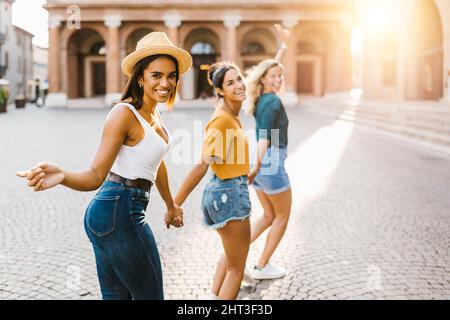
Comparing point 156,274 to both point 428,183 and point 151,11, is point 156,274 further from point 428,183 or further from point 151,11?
point 151,11

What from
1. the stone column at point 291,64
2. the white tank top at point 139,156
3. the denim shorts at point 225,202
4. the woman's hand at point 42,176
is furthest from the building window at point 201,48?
the woman's hand at point 42,176

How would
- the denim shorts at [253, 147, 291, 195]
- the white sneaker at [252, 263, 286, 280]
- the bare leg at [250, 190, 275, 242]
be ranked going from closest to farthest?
the denim shorts at [253, 147, 291, 195], the white sneaker at [252, 263, 286, 280], the bare leg at [250, 190, 275, 242]

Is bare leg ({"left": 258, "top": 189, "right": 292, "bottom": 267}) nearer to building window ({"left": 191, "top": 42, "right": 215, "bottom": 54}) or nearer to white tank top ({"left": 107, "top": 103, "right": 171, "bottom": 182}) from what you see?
white tank top ({"left": 107, "top": 103, "right": 171, "bottom": 182})

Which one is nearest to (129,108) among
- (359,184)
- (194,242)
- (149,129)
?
(149,129)

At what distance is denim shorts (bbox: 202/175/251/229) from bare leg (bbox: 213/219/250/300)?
5 centimetres

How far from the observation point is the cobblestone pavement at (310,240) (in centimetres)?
418

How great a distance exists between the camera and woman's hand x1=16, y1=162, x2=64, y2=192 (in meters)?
1.97

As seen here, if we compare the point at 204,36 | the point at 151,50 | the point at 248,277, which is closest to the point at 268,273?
the point at 248,277

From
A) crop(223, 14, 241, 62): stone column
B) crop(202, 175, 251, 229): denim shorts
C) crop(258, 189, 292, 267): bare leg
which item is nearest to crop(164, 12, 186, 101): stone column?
crop(223, 14, 241, 62): stone column

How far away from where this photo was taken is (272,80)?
4254 millimetres

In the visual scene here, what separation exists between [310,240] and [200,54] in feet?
120

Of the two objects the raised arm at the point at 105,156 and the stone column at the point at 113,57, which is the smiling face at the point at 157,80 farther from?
the stone column at the point at 113,57

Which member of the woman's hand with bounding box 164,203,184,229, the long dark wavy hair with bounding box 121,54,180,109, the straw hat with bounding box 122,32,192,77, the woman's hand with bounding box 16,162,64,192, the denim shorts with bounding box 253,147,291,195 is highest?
the straw hat with bounding box 122,32,192,77

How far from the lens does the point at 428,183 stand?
29.1 feet
